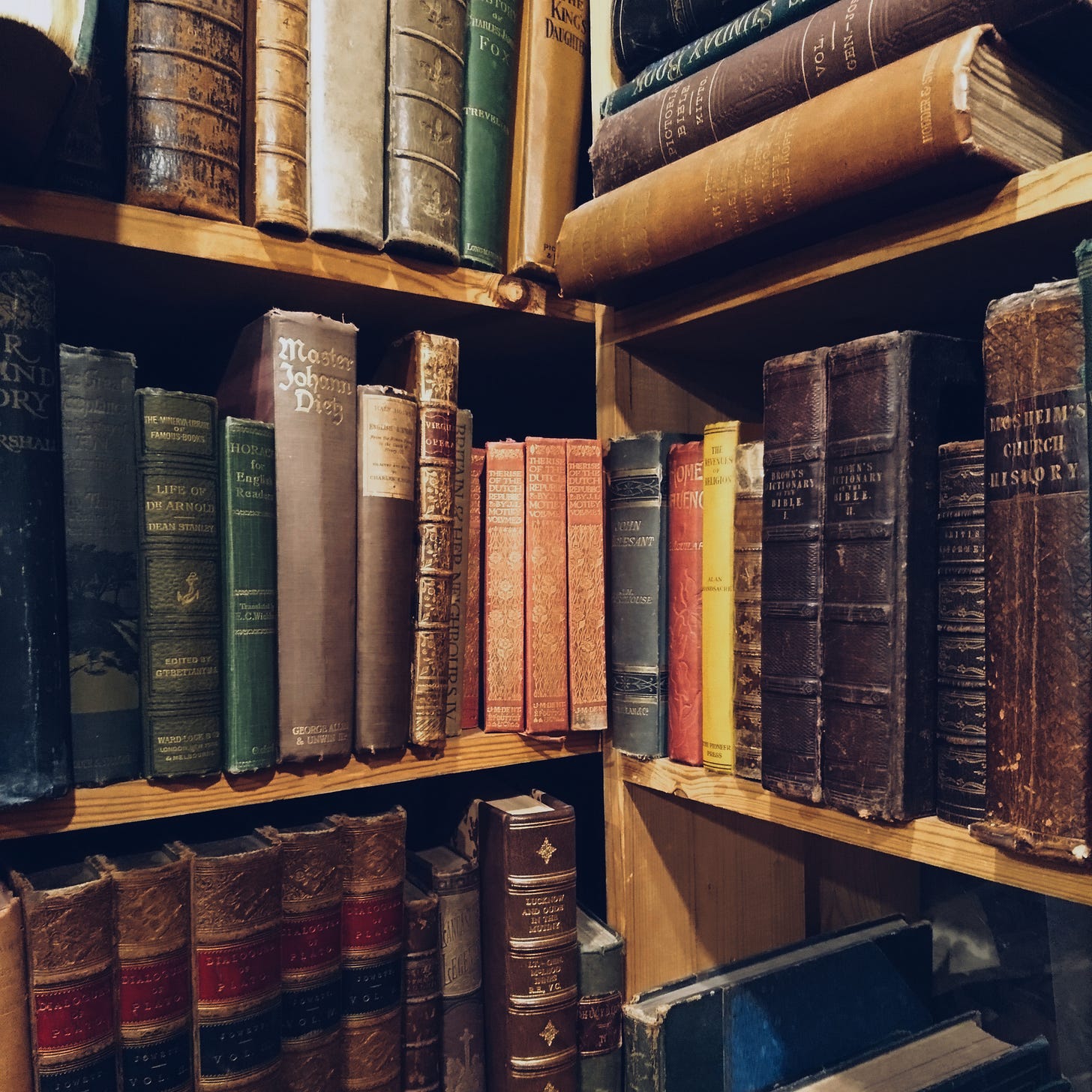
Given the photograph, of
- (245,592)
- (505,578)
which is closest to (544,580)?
(505,578)

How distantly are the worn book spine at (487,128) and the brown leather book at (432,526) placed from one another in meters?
0.10

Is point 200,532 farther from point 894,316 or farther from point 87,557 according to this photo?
point 894,316

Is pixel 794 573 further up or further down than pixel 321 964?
further up

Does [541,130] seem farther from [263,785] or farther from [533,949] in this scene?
[533,949]

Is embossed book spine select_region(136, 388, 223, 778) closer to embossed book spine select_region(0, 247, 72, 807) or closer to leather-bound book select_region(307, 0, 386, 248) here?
embossed book spine select_region(0, 247, 72, 807)

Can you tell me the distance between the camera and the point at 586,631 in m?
0.85

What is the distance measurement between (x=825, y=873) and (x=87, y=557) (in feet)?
2.96

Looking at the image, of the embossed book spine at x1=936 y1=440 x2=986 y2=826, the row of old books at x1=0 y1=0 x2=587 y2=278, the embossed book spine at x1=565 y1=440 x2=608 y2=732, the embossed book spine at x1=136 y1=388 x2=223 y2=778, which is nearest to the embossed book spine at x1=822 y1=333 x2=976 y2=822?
the embossed book spine at x1=936 y1=440 x2=986 y2=826

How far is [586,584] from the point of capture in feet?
2.80

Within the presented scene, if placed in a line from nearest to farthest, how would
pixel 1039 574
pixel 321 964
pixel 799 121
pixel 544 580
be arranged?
pixel 1039 574 → pixel 799 121 → pixel 321 964 → pixel 544 580

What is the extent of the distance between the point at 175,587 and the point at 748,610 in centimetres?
45

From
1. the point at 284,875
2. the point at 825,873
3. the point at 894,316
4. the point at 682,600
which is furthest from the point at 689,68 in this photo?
the point at 825,873

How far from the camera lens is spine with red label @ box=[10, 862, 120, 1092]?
→ 618mm

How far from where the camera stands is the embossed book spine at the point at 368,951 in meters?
0.76
